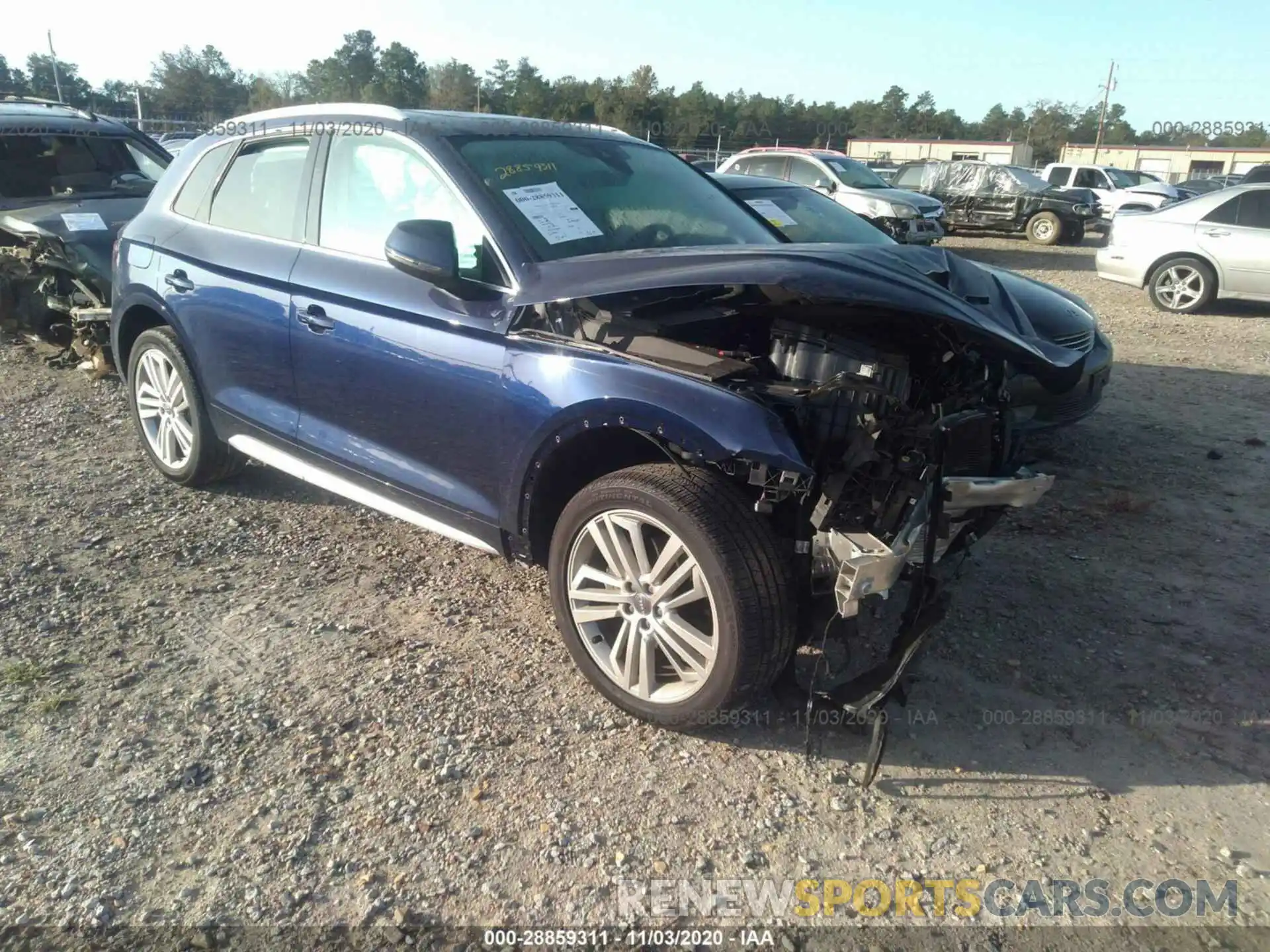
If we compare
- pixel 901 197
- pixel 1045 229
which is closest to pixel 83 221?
pixel 901 197

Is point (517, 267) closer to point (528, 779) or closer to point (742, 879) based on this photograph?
point (528, 779)

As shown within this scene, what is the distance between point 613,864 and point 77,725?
5.92ft

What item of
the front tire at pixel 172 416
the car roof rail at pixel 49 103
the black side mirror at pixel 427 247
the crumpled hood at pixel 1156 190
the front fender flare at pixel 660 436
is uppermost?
the car roof rail at pixel 49 103

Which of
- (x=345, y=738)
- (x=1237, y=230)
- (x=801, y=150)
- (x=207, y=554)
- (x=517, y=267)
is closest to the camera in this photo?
(x=345, y=738)

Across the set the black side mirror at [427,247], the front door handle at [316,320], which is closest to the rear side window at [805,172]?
the front door handle at [316,320]

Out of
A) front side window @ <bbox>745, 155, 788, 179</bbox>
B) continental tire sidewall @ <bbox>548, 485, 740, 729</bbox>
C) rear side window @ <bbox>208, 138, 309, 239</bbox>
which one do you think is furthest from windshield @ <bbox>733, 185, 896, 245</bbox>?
front side window @ <bbox>745, 155, 788, 179</bbox>

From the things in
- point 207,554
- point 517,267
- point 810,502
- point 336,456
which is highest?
point 517,267

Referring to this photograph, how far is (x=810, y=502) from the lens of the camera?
8.82 feet

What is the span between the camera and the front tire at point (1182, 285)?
33.9 ft

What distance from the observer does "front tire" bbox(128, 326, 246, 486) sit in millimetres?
4449

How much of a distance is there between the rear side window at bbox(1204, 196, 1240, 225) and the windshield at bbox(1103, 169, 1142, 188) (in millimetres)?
13925

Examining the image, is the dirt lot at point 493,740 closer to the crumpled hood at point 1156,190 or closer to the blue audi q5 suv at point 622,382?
the blue audi q5 suv at point 622,382

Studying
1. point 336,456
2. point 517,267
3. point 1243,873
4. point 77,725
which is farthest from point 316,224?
point 1243,873

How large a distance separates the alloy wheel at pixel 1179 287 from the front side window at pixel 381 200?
Result: 33.1ft
